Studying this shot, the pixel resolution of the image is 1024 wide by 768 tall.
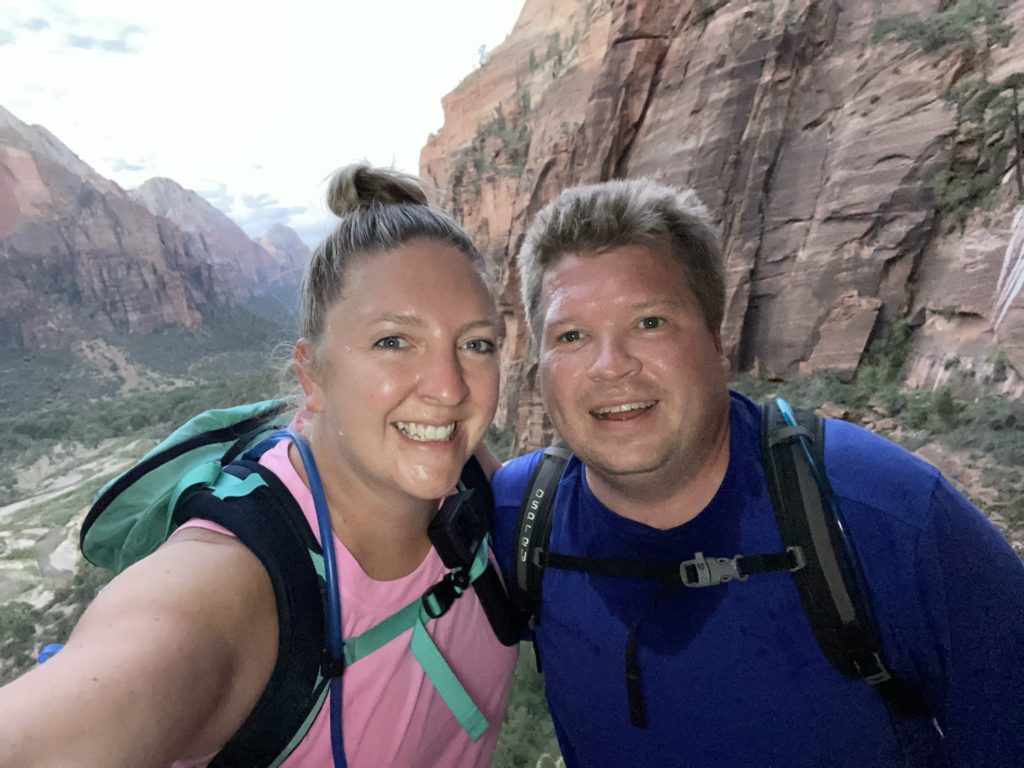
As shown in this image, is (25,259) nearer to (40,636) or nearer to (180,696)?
(40,636)

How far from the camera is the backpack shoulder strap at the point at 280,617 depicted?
119 centimetres

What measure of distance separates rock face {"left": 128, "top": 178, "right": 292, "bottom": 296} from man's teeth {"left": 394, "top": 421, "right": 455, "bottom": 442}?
126771 millimetres

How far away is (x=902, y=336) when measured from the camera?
10.1 metres

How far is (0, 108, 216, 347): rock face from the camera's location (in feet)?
199

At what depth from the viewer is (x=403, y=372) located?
1.46m

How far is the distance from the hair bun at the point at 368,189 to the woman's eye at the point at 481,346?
1.86 ft

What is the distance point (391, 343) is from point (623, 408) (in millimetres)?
800

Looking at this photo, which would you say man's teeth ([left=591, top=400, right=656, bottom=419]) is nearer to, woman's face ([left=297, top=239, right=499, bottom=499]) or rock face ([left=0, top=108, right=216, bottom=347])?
woman's face ([left=297, top=239, right=499, bottom=499])

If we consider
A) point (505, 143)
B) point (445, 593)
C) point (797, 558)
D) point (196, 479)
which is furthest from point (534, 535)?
point (505, 143)

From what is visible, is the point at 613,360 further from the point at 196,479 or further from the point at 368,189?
the point at 196,479

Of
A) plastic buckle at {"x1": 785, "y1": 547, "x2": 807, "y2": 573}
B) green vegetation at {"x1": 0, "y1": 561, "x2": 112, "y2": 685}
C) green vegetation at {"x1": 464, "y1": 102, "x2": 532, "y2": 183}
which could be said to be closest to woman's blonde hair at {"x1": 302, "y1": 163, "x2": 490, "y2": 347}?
plastic buckle at {"x1": 785, "y1": 547, "x2": 807, "y2": 573}

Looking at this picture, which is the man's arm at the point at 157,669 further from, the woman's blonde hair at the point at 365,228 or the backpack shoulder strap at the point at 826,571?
the backpack shoulder strap at the point at 826,571

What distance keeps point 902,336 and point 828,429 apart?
10.8 meters

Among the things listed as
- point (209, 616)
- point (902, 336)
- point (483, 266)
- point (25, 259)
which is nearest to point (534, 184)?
point (902, 336)
